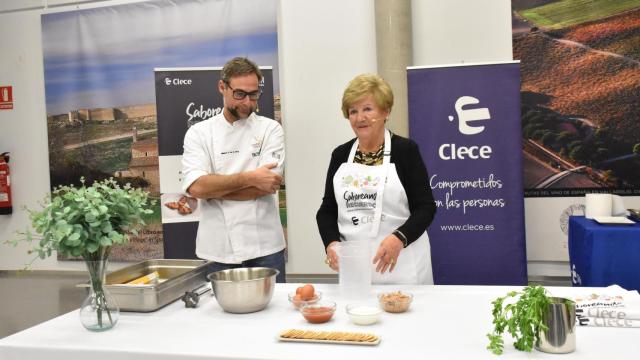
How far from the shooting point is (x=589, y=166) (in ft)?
13.8

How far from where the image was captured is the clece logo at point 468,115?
367cm

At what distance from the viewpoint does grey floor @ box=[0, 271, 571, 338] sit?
14.5 ft

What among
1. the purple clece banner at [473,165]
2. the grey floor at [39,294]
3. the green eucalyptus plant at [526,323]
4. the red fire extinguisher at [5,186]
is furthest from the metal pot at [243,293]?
the red fire extinguisher at [5,186]

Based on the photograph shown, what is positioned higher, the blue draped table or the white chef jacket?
the white chef jacket

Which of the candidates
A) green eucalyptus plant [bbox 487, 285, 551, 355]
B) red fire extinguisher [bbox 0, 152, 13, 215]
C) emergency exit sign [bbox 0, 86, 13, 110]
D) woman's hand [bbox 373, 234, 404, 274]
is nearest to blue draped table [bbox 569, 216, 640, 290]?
woman's hand [bbox 373, 234, 404, 274]

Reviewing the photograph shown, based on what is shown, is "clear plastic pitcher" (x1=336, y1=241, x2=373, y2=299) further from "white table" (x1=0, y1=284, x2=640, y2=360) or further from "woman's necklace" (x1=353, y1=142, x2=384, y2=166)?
"woman's necklace" (x1=353, y1=142, x2=384, y2=166)

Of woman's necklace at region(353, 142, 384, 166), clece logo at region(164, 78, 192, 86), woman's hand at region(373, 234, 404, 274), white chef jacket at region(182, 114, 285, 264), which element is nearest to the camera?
woman's hand at region(373, 234, 404, 274)

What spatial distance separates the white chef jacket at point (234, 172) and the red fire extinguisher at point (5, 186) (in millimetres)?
3972

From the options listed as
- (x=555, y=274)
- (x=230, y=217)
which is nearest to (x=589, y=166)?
(x=555, y=274)

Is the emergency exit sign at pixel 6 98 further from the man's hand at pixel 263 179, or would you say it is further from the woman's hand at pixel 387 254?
the woman's hand at pixel 387 254

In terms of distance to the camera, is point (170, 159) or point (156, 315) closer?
point (156, 315)

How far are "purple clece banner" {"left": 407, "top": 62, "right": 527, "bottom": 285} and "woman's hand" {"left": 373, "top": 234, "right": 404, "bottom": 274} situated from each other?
5.76ft

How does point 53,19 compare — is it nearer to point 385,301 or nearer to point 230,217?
point 230,217

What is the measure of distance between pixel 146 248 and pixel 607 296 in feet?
15.0
